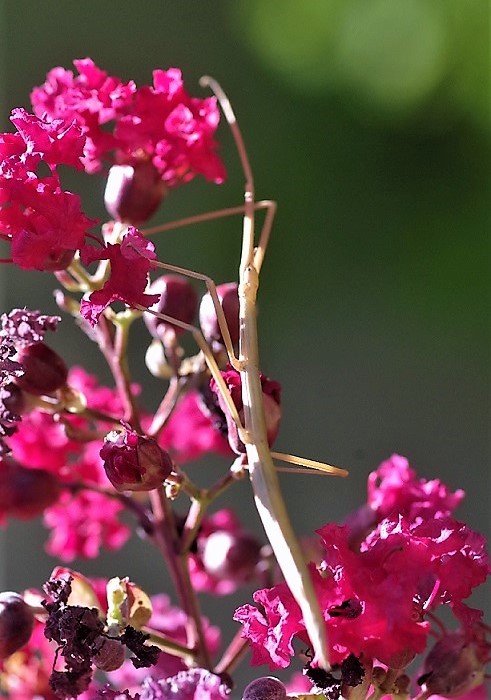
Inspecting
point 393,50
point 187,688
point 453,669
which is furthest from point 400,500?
point 393,50

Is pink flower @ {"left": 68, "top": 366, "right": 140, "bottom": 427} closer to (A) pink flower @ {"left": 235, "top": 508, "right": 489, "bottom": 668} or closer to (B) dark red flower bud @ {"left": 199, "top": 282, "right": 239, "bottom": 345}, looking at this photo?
(B) dark red flower bud @ {"left": 199, "top": 282, "right": 239, "bottom": 345}

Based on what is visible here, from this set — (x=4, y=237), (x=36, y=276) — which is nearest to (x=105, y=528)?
(x=4, y=237)

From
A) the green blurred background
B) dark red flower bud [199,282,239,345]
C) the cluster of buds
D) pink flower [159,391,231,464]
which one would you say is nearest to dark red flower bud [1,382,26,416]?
the cluster of buds

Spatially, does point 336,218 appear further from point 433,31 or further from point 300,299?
point 433,31

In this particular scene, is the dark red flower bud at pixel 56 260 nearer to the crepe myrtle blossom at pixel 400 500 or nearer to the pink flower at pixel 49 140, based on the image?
the pink flower at pixel 49 140

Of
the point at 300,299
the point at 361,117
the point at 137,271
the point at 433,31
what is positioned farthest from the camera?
the point at 300,299

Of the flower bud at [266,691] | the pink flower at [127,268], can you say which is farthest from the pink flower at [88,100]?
the flower bud at [266,691]

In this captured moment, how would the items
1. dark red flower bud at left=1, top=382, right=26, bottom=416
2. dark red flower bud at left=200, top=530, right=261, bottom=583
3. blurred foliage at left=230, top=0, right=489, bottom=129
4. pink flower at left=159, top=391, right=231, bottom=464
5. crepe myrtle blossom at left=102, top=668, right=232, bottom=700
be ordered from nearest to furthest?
crepe myrtle blossom at left=102, top=668, right=232, bottom=700 → dark red flower bud at left=1, top=382, right=26, bottom=416 → dark red flower bud at left=200, top=530, right=261, bottom=583 → pink flower at left=159, top=391, right=231, bottom=464 → blurred foliage at left=230, top=0, right=489, bottom=129
